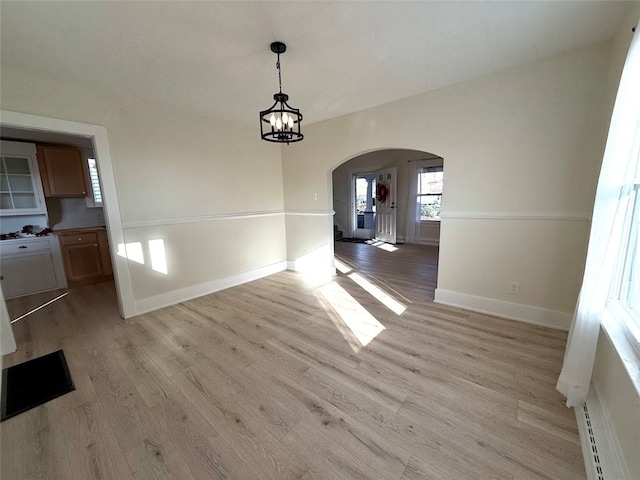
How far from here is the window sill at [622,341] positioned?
108 centimetres

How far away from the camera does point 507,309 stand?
267cm

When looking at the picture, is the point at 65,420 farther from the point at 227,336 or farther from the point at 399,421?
the point at 399,421

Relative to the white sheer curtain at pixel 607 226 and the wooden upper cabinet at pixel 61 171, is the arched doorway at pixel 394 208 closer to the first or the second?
the white sheer curtain at pixel 607 226

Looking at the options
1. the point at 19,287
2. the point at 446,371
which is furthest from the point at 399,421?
the point at 19,287

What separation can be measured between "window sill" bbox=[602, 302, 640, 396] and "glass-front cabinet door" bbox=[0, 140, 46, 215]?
645 centimetres

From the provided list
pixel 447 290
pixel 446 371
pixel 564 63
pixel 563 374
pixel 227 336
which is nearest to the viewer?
pixel 563 374

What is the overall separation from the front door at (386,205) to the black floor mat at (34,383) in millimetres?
6653

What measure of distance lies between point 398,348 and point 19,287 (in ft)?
17.1

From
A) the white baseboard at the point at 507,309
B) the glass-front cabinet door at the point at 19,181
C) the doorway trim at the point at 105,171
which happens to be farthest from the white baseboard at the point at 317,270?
the glass-front cabinet door at the point at 19,181

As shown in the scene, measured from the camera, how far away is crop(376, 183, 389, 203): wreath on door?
718 cm

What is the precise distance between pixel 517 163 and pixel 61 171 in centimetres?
625

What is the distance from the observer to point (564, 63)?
2.17 m

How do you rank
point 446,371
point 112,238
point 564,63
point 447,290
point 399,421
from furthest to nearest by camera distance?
1. point 447,290
2. point 112,238
3. point 564,63
4. point 446,371
5. point 399,421

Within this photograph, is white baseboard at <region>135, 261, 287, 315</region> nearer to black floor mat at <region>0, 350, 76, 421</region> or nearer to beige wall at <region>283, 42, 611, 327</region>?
black floor mat at <region>0, 350, 76, 421</region>
